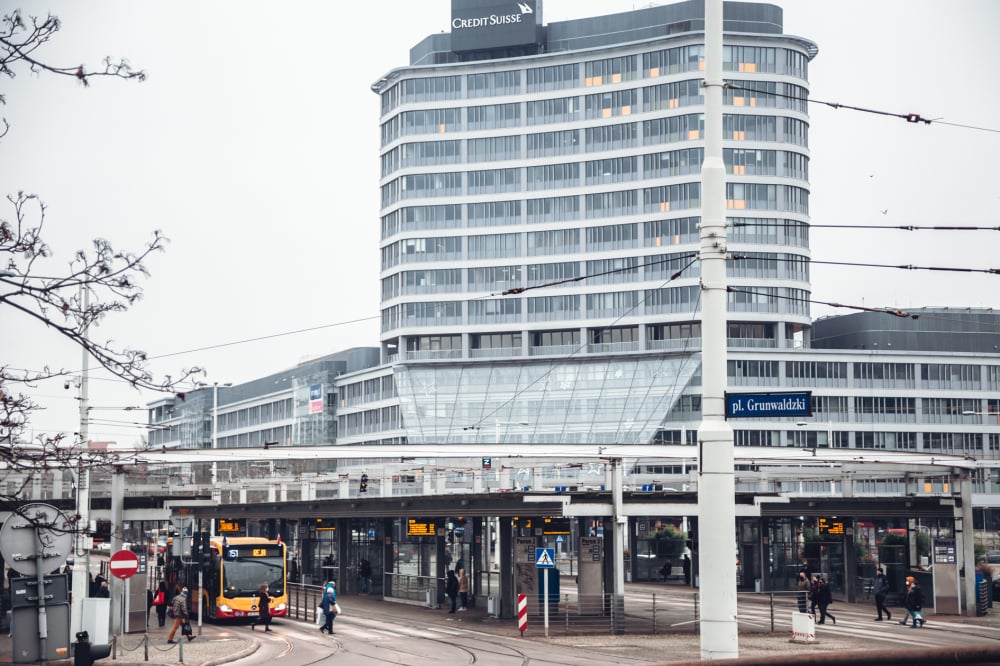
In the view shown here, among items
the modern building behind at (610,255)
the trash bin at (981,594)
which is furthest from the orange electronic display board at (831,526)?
the modern building behind at (610,255)

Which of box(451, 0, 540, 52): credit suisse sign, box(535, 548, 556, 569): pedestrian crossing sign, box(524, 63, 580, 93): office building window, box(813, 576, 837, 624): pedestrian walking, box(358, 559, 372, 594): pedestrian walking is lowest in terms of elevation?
box(358, 559, 372, 594): pedestrian walking

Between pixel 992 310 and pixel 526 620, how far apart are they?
322 feet

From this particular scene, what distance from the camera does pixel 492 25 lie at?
404 ft

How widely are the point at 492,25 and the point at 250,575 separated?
88099 mm

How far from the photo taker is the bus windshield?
141 feet

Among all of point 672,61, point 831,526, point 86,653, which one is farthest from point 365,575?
point 672,61

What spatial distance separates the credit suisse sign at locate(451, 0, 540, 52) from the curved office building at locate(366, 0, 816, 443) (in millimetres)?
197

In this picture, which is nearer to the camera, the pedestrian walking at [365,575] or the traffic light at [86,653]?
the traffic light at [86,653]

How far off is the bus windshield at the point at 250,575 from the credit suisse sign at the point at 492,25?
85.8m

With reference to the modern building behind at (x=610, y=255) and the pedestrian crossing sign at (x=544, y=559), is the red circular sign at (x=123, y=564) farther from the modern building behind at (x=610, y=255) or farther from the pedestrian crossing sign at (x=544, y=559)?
the modern building behind at (x=610, y=255)

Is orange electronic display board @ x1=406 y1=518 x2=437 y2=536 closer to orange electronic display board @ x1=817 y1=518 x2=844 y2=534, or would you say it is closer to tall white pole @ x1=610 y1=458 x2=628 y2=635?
tall white pole @ x1=610 y1=458 x2=628 y2=635

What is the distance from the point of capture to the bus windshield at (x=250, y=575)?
141 feet

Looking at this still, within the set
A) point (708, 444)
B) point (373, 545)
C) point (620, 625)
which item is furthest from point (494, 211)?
point (708, 444)

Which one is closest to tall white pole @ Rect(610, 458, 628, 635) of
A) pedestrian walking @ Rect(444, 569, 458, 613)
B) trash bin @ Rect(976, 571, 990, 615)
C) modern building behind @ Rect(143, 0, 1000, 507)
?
pedestrian walking @ Rect(444, 569, 458, 613)
